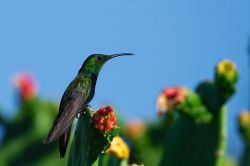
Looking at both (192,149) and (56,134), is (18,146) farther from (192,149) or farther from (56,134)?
(56,134)

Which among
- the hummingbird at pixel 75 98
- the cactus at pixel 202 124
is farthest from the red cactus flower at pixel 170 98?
the hummingbird at pixel 75 98

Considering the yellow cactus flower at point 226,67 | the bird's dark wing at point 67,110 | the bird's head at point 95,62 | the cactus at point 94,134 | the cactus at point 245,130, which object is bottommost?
the cactus at point 94,134

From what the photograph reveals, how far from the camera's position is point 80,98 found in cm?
306

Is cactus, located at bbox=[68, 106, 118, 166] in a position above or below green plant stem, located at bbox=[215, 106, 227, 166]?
below

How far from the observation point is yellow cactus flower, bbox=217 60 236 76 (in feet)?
13.7

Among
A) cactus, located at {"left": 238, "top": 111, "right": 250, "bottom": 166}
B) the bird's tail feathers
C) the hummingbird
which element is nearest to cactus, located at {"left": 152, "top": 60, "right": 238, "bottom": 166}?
the hummingbird

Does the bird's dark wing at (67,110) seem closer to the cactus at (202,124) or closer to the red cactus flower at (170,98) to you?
the cactus at (202,124)

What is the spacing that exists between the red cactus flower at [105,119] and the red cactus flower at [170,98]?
1.68m

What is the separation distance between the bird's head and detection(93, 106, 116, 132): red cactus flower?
22.0 inches

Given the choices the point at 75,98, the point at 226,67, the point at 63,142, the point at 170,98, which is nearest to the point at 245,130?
the point at 170,98

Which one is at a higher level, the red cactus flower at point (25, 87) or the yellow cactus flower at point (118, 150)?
the red cactus flower at point (25, 87)

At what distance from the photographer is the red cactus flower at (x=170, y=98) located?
446 cm

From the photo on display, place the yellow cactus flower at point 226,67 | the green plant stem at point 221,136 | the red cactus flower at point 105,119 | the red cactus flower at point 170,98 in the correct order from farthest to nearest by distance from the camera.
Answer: the red cactus flower at point 170,98, the yellow cactus flower at point 226,67, the green plant stem at point 221,136, the red cactus flower at point 105,119

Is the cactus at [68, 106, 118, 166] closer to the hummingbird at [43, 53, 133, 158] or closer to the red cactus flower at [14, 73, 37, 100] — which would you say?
the hummingbird at [43, 53, 133, 158]
